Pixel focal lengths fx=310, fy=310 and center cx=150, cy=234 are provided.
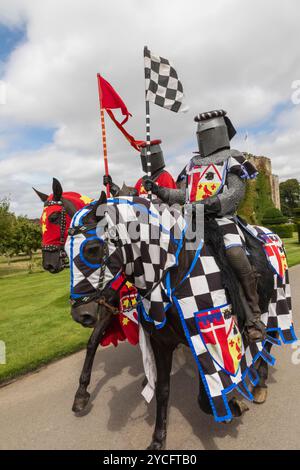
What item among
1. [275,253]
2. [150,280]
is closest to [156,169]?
[275,253]

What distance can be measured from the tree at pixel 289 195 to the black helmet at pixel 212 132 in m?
88.9

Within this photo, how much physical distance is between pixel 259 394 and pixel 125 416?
1.66m

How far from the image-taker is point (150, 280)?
2.67 metres

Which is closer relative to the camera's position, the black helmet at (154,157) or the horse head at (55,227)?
the horse head at (55,227)

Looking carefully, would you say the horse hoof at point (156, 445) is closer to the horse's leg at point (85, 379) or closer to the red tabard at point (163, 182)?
the horse's leg at point (85, 379)

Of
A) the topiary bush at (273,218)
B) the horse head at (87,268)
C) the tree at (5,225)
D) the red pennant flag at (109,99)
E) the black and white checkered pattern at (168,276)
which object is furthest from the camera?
the topiary bush at (273,218)

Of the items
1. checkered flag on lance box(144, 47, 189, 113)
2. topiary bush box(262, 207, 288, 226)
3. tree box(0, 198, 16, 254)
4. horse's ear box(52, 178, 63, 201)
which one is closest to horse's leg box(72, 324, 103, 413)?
horse's ear box(52, 178, 63, 201)

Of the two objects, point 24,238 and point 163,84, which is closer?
point 163,84

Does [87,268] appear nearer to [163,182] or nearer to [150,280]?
[150,280]

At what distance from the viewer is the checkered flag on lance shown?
11.6 feet

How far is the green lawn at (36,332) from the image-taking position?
5406mm

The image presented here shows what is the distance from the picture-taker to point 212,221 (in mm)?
3051

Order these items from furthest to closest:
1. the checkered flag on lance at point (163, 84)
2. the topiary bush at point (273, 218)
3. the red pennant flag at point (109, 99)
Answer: the topiary bush at point (273, 218) < the red pennant flag at point (109, 99) < the checkered flag on lance at point (163, 84)

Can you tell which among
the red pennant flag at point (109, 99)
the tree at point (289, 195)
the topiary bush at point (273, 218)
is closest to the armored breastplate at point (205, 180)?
the red pennant flag at point (109, 99)
